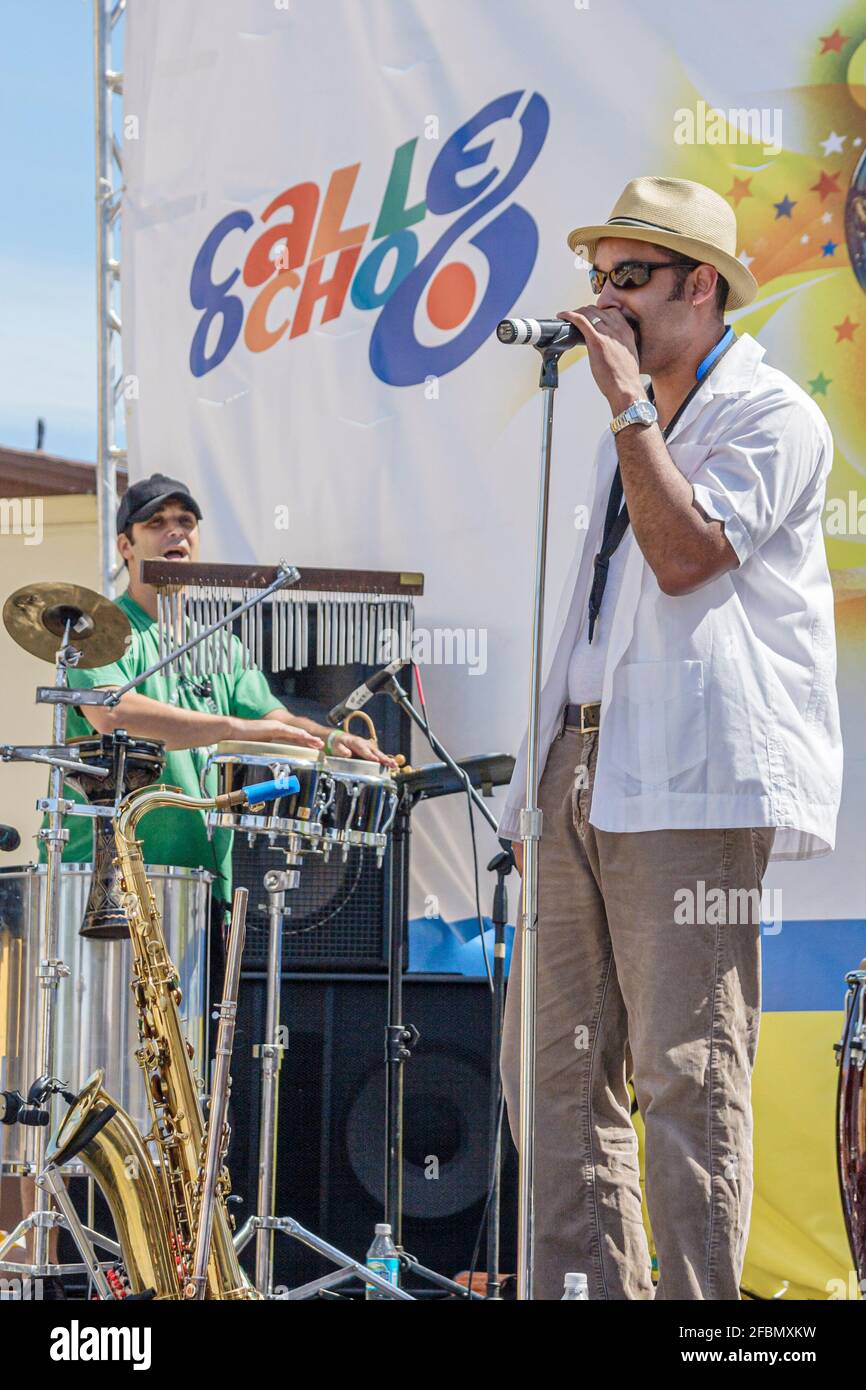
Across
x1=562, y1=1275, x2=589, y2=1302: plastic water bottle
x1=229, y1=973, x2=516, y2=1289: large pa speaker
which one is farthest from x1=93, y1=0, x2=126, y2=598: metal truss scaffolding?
x1=562, y1=1275, x2=589, y2=1302: plastic water bottle

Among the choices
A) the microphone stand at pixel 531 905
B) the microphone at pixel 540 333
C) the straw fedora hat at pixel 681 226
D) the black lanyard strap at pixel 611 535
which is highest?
the straw fedora hat at pixel 681 226

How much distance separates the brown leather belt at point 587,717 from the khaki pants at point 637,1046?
2 cm

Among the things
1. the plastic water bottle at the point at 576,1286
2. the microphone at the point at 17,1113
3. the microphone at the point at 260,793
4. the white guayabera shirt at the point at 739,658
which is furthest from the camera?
the microphone at the point at 17,1113

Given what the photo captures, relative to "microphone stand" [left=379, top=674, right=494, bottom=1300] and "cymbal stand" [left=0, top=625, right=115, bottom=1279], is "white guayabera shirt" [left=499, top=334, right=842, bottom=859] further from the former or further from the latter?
"cymbal stand" [left=0, top=625, right=115, bottom=1279]

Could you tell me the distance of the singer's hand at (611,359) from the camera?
2.81 metres

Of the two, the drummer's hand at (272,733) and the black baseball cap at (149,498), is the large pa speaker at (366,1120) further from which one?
the black baseball cap at (149,498)

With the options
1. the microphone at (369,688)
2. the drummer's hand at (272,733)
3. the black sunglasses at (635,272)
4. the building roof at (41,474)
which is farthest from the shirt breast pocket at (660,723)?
the building roof at (41,474)

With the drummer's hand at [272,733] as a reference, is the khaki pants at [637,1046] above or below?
below

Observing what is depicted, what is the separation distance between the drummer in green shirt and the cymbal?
0.63 ft
